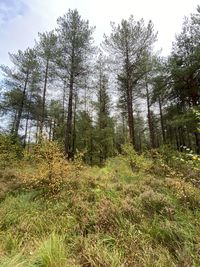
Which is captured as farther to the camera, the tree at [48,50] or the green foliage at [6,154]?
the tree at [48,50]

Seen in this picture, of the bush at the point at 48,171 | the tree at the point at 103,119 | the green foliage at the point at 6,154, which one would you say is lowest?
the bush at the point at 48,171

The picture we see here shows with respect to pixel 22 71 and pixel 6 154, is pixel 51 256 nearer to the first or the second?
pixel 6 154

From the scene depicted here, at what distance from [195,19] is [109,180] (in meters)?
12.4

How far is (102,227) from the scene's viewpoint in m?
4.54

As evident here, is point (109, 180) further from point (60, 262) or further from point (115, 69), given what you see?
point (115, 69)

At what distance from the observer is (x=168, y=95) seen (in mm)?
15195

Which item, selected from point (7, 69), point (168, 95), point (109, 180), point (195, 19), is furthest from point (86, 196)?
point (7, 69)

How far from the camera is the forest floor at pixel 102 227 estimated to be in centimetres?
344

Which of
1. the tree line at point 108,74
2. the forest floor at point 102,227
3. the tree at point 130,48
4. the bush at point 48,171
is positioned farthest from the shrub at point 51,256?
the tree at point 130,48

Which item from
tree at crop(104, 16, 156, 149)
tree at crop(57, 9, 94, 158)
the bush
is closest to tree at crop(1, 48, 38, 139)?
tree at crop(57, 9, 94, 158)

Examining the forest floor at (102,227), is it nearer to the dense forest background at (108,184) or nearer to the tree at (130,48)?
the dense forest background at (108,184)

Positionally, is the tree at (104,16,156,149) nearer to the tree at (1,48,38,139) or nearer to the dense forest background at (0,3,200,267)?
the dense forest background at (0,3,200,267)

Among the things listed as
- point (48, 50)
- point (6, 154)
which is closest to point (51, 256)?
point (6, 154)

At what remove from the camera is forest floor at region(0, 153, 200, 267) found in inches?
135
